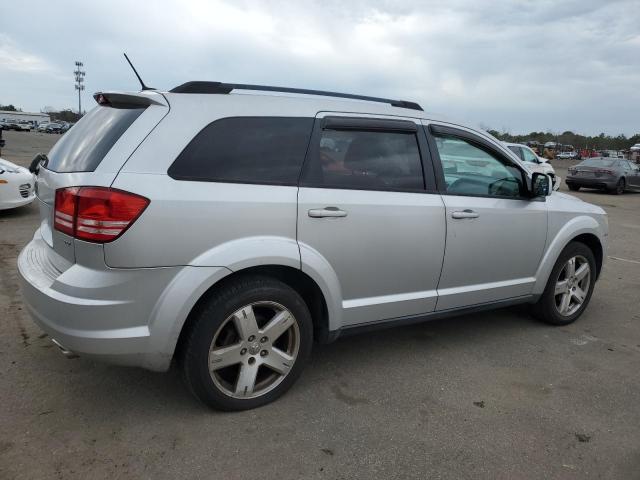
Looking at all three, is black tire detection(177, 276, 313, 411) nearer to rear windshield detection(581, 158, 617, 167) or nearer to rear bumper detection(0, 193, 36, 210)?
rear bumper detection(0, 193, 36, 210)

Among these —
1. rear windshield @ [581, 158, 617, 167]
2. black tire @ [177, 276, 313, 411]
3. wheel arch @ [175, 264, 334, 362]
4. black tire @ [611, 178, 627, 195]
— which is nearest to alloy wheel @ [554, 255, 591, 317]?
wheel arch @ [175, 264, 334, 362]

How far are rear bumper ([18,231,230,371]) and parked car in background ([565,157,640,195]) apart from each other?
20139 millimetres

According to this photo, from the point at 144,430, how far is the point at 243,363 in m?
0.61

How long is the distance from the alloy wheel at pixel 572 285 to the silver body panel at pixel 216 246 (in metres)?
1.18

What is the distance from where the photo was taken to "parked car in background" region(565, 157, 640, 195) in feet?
63.3

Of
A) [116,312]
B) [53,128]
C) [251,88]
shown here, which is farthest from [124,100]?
[53,128]

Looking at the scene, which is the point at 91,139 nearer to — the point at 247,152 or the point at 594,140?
the point at 247,152

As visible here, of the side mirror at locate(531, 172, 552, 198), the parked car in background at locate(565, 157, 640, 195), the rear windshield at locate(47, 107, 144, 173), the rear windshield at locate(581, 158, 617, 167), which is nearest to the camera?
the rear windshield at locate(47, 107, 144, 173)

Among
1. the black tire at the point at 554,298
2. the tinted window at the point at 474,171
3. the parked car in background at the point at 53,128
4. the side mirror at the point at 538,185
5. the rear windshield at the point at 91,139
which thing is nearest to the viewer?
the rear windshield at the point at 91,139

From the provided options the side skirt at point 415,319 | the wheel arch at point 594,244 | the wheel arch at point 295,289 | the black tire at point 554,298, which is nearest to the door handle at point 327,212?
the wheel arch at point 295,289

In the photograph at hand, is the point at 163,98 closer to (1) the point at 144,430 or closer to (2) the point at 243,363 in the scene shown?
(2) the point at 243,363

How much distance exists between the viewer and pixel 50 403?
286 centimetres

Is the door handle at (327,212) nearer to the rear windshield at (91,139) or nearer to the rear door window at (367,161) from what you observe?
the rear door window at (367,161)

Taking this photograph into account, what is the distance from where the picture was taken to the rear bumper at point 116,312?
2428 millimetres
